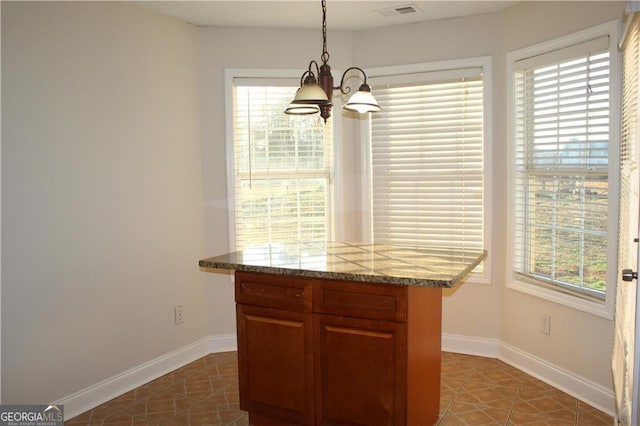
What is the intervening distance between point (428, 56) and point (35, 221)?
10.1 feet

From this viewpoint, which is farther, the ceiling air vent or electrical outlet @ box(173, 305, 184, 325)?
electrical outlet @ box(173, 305, 184, 325)

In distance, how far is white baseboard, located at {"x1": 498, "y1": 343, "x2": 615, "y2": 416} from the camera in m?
3.12

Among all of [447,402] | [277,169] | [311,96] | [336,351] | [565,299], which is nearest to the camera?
[311,96]

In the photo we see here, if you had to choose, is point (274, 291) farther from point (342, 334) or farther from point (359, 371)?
point (359, 371)

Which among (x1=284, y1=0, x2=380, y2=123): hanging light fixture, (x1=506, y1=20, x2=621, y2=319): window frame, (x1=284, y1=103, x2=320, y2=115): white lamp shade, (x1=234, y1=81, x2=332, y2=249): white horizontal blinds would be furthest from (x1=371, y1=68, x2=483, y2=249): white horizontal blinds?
(x1=284, y1=103, x2=320, y2=115): white lamp shade

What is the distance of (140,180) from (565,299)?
3.02 m

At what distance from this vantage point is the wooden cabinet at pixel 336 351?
2469 millimetres

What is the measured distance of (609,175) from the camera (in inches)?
121

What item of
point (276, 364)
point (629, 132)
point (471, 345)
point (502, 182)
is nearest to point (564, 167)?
point (502, 182)

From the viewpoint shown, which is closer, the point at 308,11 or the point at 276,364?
the point at 276,364

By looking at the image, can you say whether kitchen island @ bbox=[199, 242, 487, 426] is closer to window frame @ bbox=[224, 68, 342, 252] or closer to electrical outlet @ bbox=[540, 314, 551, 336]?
electrical outlet @ bbox=[540, 314, 551, 336]

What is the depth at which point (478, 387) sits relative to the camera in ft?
11.5

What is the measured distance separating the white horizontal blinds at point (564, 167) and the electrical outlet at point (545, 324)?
0.26 meters

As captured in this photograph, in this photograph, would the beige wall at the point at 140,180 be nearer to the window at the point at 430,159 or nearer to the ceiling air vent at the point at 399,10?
the window at the point at 430,159
